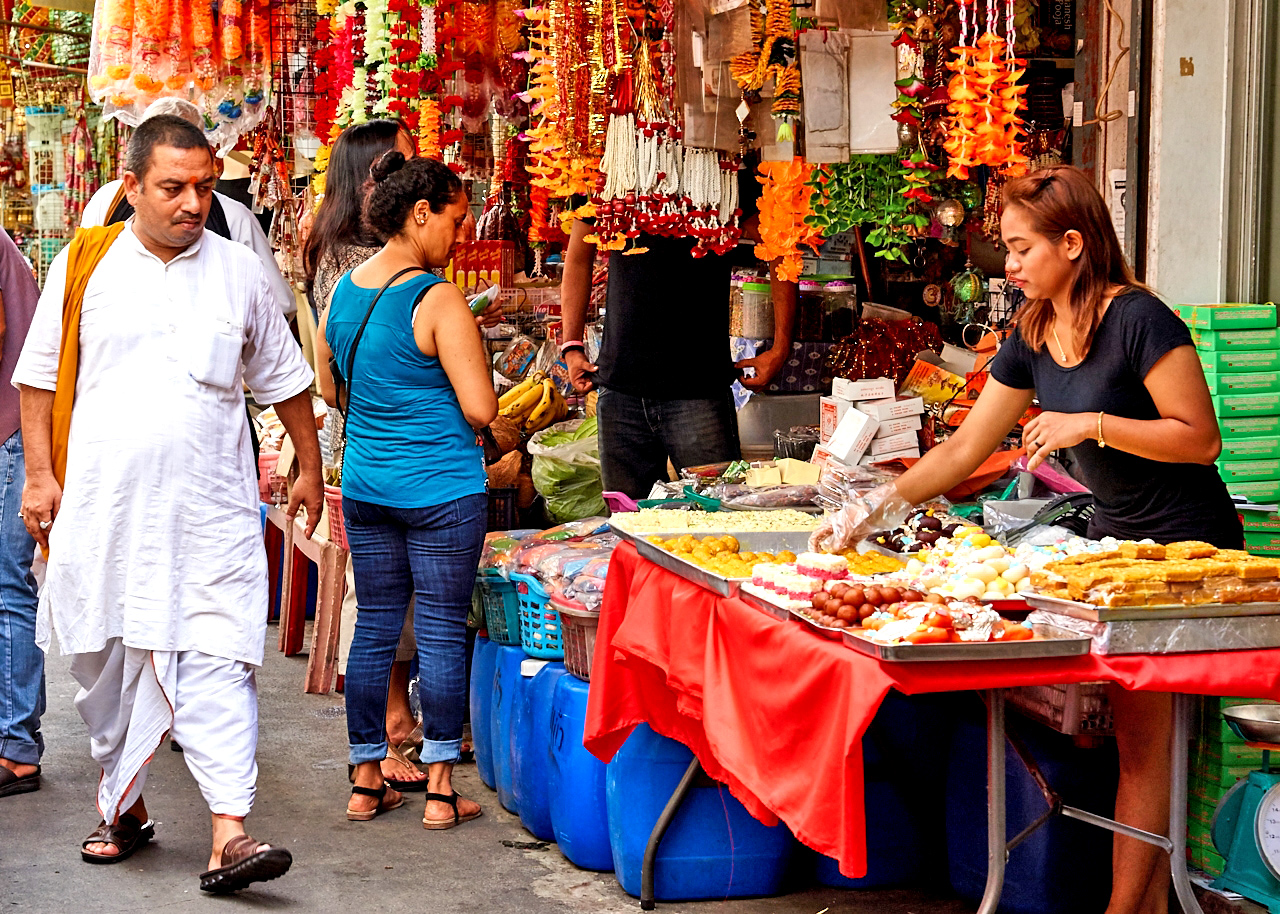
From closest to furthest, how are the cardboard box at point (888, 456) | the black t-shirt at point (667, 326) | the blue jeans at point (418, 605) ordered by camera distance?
the blue jeans at point (418, 605)
the cardboard box at point (888, 456)
the black t-shirt at point (667, 326)

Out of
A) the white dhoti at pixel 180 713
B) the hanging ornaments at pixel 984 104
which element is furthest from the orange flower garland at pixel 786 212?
the white dhoti at pixel 180 713

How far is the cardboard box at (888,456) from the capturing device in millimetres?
4745

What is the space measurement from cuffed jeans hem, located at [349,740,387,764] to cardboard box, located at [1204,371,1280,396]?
105 inches

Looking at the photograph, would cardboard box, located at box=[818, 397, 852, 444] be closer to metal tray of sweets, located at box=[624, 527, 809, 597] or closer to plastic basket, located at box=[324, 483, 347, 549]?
metal tray of sweets, located at box=[624, 527, 809, 597]

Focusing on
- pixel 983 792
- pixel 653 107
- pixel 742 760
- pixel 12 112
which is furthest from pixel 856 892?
pixel 12 112

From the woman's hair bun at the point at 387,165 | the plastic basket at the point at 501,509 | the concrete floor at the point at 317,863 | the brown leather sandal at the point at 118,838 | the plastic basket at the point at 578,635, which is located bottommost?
the concrete floor at the point at 317,863

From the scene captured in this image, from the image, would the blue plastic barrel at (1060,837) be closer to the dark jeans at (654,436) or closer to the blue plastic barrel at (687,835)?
the blue plastic barrel at (687,835)

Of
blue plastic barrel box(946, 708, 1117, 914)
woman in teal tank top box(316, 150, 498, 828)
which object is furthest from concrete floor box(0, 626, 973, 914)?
blue plastic barrel box(946, 708, 1117, 914)

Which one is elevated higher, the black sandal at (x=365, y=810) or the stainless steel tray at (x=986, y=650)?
the stainless steel tray at (x=986, y=650)

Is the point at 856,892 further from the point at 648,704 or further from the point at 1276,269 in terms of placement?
the point at 1276,269

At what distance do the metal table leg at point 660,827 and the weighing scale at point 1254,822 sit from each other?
127cm

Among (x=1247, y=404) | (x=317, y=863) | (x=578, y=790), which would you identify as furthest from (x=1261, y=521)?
(x=317, y=863)


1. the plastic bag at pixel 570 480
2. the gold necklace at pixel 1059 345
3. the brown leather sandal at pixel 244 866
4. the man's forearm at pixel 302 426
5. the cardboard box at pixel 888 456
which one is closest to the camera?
the gold necklace at pixel 1059 345

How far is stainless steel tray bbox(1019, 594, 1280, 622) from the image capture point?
2562 millimetres
